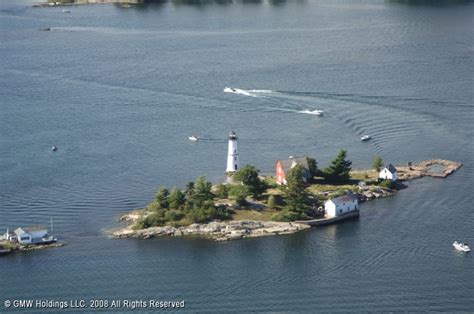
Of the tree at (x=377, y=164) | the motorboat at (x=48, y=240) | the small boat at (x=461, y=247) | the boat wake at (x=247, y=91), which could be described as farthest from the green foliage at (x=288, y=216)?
the boat wake at (x=247, y=91)

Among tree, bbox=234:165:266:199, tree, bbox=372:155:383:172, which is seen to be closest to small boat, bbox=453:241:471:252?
tree, bbox=372:155:383:172

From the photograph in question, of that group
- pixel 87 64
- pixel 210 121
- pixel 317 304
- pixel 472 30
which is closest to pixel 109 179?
pixel 210 121

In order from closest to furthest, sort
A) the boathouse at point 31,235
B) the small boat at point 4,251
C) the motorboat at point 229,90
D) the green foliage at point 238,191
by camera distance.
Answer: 1. the small boat at point 4,251
2. the boathouse at point 31,235
3. the green foliage at point 238,191
4. the motorboat at point 229,90

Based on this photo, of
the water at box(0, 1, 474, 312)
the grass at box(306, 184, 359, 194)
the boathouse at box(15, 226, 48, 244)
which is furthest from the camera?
the grass at box(306, 184, 359, 194)

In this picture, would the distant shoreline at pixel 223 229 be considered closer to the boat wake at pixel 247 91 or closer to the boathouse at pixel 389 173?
the boathouse at pixel 389 173

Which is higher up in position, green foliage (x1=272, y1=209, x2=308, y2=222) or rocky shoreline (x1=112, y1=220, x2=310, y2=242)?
green foliage (x1=272, y1=209, x2=308, y2=222)

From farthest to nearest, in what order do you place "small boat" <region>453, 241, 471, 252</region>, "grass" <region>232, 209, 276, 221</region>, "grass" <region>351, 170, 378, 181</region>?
"grass" <region>351, 170, 378, 181</region> < "grass" <region>232, 209, 276, 221</region> < "small boat" <region>453, 241, 471, 252</region>

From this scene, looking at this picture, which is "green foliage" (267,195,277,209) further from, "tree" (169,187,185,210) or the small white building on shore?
"tree" (169,187,185,210)
